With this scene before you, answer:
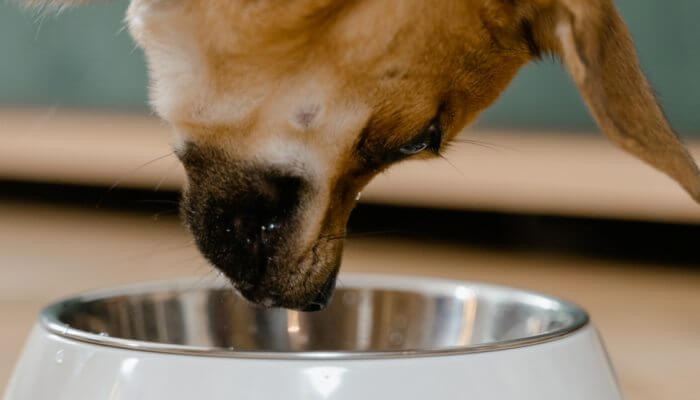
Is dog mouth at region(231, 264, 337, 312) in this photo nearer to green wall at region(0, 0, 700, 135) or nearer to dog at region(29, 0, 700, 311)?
dog at region(29, 0, 700, 311)

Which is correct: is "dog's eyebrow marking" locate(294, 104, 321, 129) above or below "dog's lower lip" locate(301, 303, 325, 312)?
above

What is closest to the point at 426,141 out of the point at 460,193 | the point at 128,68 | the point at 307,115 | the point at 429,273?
the point at 307,115

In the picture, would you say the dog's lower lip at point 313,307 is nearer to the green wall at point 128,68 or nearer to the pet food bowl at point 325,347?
the pet food bowl at point 325,347

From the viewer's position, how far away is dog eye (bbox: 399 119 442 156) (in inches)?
35.0

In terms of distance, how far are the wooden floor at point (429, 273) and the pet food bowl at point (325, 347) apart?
1.71 feet

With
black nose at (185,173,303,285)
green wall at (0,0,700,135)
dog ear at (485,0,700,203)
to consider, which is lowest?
green wall at (0,0,700,135)

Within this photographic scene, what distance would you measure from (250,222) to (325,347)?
0.37 feet

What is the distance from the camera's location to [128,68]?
2.09 m

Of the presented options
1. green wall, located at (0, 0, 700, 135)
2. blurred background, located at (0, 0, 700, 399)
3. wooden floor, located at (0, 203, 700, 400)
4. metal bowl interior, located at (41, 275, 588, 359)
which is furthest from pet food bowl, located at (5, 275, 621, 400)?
green wall, located at (0, 0, 700, 135)

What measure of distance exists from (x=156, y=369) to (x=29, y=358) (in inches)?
4.6

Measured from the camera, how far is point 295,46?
85cm

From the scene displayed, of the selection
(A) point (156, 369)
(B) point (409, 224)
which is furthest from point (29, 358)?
(B) point (409, 224)

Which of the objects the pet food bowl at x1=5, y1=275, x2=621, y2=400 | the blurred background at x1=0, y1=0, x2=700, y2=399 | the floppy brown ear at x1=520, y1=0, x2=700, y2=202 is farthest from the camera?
the blurred background at x1=0, y1=0, x2=700, y2=399

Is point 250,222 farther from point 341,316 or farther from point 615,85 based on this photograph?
point 615,85
